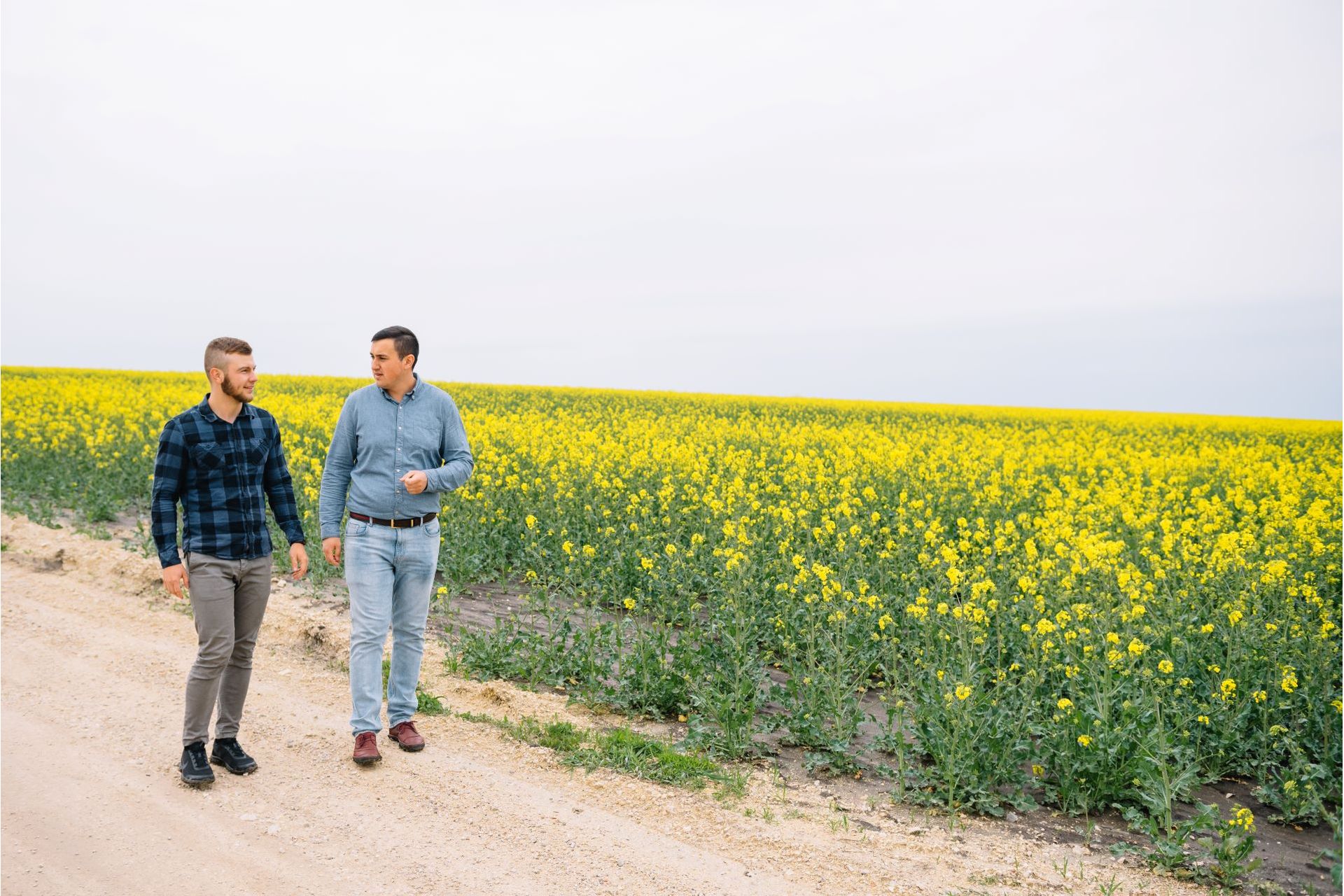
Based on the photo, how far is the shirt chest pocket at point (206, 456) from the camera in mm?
5129

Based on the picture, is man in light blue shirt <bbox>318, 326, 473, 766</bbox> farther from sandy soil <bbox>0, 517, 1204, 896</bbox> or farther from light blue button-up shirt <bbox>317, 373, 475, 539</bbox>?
sandy soil <bbox>0, 517, 1204, 896</bbox>

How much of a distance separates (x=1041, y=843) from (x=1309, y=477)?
13219 mm

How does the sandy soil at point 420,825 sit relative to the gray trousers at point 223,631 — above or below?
below

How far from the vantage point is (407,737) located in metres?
5.74

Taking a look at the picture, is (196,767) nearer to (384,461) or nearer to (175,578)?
(175,578)

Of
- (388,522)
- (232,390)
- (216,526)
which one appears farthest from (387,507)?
(232,390)

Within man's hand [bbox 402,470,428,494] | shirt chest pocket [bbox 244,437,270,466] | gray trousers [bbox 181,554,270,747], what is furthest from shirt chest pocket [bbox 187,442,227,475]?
man's hand [bbox 402,470,428,494]

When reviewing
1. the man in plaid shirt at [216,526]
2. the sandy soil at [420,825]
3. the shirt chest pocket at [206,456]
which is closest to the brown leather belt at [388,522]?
the man in plaid shirt at [216,526]

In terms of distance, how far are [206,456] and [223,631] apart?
3.19ft

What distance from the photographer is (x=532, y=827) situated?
4.85 metres

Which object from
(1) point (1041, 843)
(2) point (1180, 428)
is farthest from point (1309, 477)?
(2) point (1180, 428)

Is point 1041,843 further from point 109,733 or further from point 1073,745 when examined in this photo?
point 109,733

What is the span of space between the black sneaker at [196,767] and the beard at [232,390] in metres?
1.96

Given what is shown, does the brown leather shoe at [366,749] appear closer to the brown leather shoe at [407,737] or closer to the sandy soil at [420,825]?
the sandy soil at [420,825]
